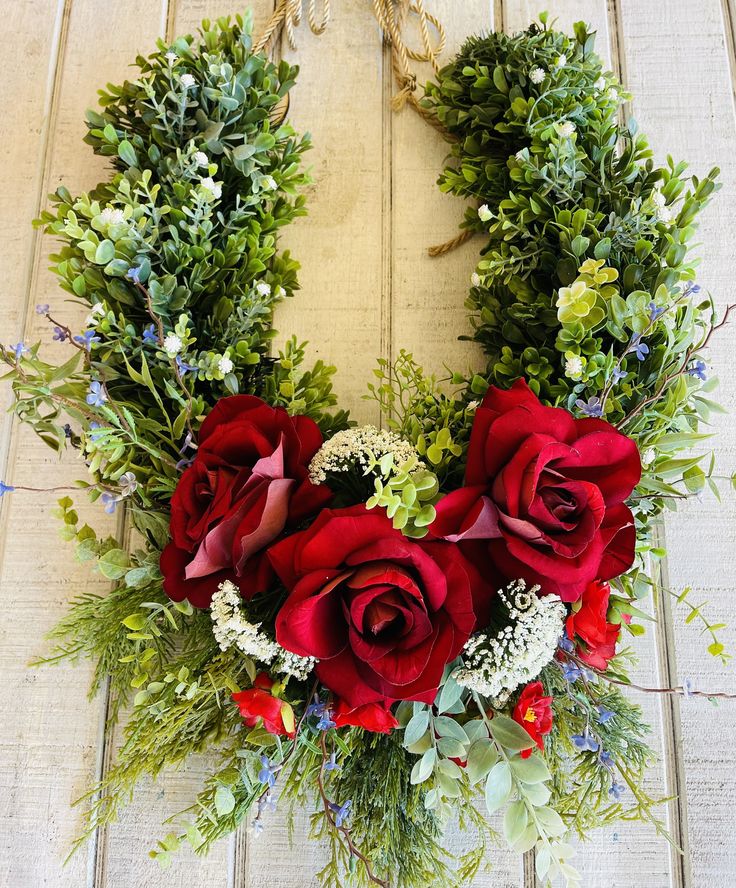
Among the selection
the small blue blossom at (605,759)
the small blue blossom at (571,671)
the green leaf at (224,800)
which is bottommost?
the green leaf at (224,800)

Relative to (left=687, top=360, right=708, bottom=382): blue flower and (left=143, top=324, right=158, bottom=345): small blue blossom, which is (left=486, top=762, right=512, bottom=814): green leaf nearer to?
(left=687, top=360, right=708, bottom=382): blue flower

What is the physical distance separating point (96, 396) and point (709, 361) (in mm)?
710

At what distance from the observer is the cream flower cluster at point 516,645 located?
0.64 m

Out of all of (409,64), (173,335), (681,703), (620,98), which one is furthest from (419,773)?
(409,64)

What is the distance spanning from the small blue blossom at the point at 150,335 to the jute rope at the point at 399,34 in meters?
0.42

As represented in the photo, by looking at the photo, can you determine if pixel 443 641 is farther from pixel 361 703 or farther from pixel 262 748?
pixel 262 748

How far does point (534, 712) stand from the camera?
26.6 inches

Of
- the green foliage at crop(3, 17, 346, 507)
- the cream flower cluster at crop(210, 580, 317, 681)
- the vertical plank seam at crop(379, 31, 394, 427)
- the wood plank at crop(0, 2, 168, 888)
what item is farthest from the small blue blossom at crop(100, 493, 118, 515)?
the vertical plank seam at crop(379, 31, 394, 427)

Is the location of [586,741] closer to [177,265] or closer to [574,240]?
[574,240]

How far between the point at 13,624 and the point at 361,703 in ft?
1.90

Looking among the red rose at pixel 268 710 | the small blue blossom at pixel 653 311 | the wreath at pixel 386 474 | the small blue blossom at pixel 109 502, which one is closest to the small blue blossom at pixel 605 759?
the wreath at pixel 386 474

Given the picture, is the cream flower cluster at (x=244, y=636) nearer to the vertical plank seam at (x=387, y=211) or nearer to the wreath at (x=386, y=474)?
the wreath at (x=386, y=474)

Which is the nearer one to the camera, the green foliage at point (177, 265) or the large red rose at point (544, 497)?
the large red rose at point (544, 497)

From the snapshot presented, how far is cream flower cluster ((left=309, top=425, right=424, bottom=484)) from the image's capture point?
72 centimetres
